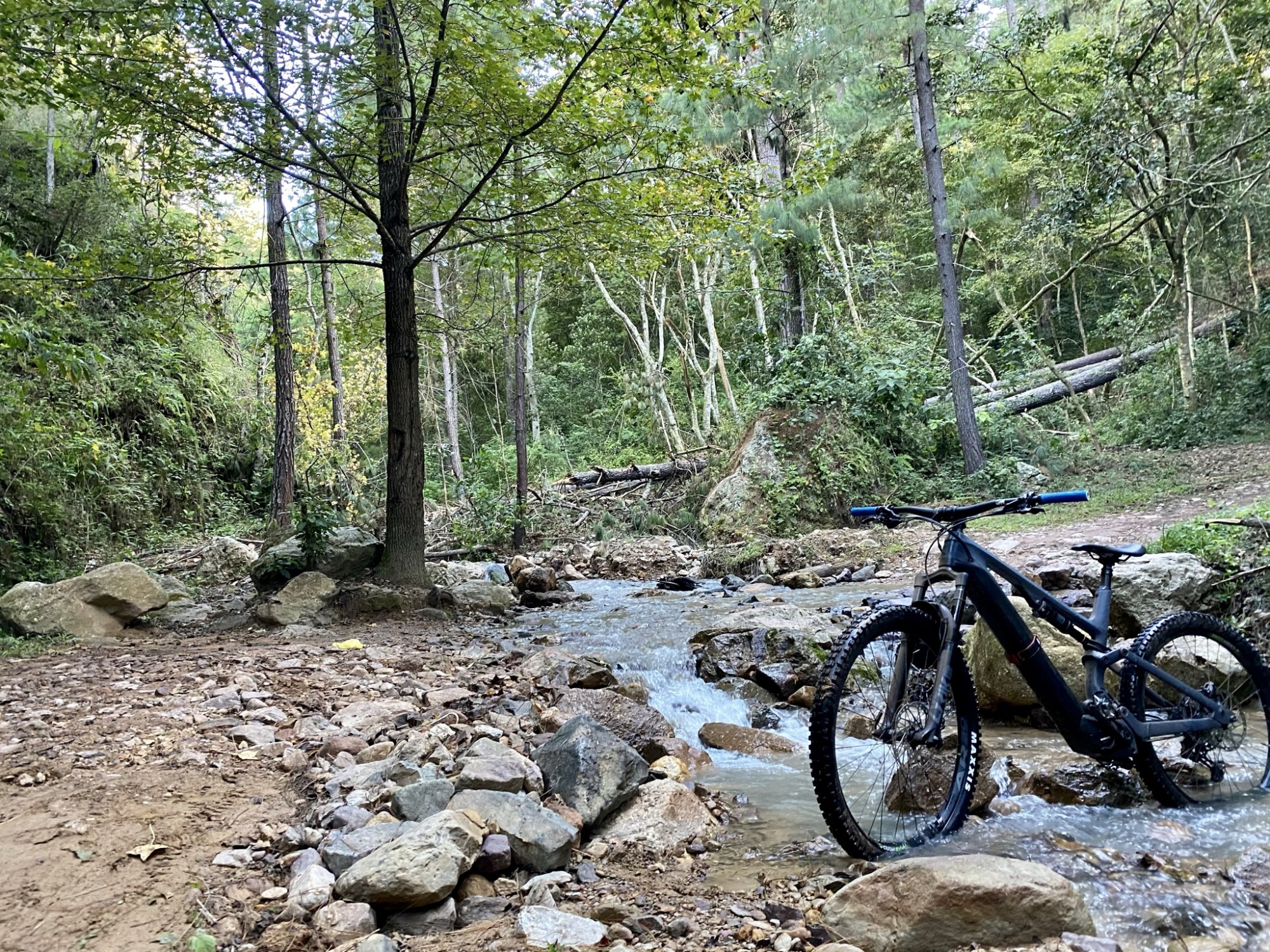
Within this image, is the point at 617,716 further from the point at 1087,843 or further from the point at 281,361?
the point at 281,361

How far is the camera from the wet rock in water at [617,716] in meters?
4.32

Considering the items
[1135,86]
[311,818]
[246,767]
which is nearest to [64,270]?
[246,767]

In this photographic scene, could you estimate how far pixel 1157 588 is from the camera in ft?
16.4

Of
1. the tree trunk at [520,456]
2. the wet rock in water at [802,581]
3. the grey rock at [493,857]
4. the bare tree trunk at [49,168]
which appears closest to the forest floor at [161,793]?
the grey rock at [493,857]

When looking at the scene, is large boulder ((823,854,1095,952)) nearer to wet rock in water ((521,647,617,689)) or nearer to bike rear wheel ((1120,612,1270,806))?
bike rear wheel ((1120,612,1270,806))

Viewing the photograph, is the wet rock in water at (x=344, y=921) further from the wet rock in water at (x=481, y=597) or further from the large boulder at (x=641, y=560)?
the large boulder at (x=641, y=560)

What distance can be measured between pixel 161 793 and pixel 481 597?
5.38 m

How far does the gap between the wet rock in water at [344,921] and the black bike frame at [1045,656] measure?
1960 millimetres

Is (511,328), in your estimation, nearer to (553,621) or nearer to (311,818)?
(553,621)

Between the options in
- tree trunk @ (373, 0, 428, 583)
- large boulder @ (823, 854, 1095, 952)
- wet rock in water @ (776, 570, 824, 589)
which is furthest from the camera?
wet rock in water @ (776, 570, 824, 589)

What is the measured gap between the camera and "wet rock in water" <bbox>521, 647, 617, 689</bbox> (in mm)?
5273

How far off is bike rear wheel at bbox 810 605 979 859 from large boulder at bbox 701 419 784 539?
352 inches

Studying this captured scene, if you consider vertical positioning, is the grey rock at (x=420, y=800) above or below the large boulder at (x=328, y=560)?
below

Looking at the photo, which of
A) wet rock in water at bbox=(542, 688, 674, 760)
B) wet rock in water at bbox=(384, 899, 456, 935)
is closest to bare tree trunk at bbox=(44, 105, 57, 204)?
wet rock in water at bbox=(542, 688, 674, 760)
